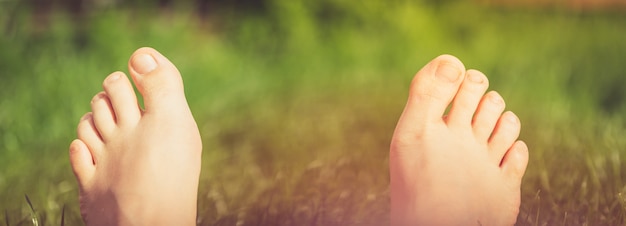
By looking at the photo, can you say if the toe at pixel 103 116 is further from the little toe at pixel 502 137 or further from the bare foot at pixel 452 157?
the little toe at pixel 502 137

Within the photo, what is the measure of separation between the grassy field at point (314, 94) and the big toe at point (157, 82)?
19 cm

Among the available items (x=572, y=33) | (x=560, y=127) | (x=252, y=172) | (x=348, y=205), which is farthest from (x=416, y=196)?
(x=572, y=33)

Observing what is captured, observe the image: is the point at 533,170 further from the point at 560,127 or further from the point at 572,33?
the point at 572,33

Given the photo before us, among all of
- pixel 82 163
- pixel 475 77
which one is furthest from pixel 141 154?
pixel 475 77

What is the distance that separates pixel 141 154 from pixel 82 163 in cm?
12

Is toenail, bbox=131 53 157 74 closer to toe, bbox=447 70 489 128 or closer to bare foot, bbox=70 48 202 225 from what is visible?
bare foot, bbox=70 48 202 225

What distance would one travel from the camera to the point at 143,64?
4.85 ft

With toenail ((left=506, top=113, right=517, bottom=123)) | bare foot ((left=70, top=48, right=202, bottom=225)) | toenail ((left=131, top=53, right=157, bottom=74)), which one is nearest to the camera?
bare foot ((left=70, top=48, right=202, bottom=225))

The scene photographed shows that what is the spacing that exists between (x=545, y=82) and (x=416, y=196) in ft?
4.48

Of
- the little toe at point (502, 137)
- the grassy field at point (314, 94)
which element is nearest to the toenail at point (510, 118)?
the little toe at point (502, 137)

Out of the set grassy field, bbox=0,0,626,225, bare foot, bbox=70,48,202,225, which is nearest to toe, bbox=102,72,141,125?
bare foot, bbox=70,48,202,225

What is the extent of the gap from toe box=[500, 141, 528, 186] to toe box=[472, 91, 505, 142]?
0.18 feet

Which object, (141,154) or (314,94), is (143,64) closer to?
(141,154)

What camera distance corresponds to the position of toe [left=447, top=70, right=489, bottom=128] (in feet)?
5.05
